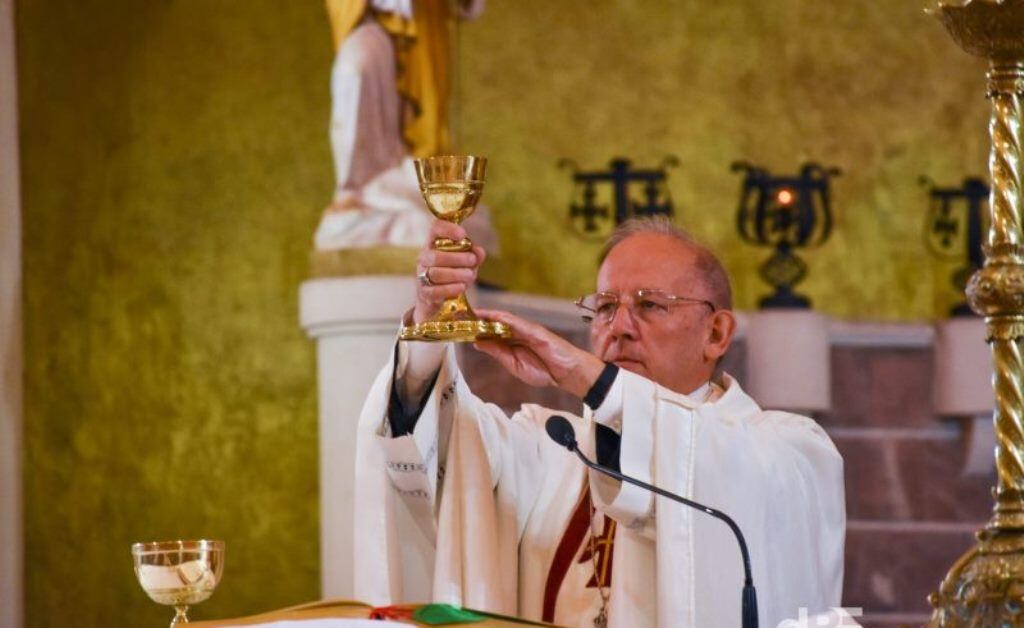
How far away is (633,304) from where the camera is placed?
4.52 meters

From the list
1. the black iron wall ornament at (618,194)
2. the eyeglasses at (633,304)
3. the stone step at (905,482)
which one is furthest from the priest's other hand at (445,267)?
the stone step at (905,482)

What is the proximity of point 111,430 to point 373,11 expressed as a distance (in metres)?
2.30

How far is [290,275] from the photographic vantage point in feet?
29.3

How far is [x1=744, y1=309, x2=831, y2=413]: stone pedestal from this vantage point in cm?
918

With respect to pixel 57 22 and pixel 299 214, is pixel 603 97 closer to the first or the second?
pixel 299 214

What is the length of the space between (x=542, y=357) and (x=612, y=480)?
1.17 ft

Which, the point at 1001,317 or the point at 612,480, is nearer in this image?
the point at 1001,317

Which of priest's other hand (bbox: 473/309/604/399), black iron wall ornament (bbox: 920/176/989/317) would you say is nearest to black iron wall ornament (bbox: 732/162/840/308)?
black iron wall ornament (bbox: 920/176/989/317)

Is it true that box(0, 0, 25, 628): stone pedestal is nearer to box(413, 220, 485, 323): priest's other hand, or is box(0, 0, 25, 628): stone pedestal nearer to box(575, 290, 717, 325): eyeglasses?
box(575, 290, 717, 325): eyeglasses

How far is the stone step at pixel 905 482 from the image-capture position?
→ 934 centimetres

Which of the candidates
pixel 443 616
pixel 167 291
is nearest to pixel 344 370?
pixel 167 291

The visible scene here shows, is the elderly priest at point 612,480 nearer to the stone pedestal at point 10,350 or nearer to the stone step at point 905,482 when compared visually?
the stone pedestal at point 10,350

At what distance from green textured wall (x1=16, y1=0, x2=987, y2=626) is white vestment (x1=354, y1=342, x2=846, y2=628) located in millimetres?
4178

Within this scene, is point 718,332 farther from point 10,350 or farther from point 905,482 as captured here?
point 905,482
